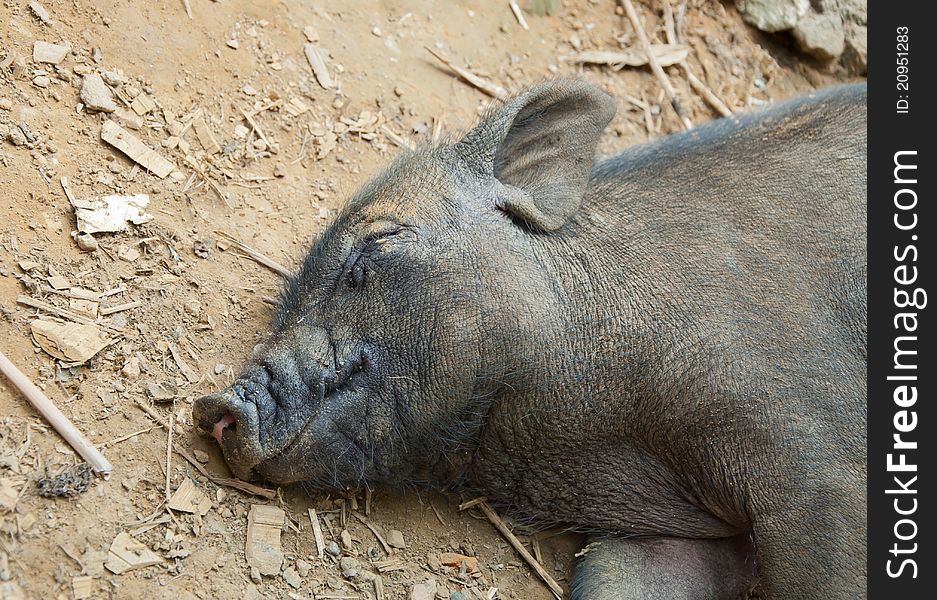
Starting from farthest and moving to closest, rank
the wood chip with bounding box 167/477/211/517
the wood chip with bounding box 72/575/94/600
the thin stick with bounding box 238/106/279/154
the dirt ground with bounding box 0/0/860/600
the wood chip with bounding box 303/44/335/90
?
the wood chip with bounding box 303/44/335/90, the thin stick with bounding box 238/106/279/154, the wood chip with bounding box 167/477/211/517, the dirt ground with bounding box 0/0/860/600, the wood chip with bounding box 72/575/94/600

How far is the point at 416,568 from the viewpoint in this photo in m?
3.87

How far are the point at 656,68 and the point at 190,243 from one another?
3.29 metres

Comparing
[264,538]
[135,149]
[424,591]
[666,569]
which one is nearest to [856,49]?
[666,569]

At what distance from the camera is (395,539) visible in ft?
12.9

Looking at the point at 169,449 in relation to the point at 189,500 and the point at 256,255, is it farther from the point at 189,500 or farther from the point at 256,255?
the point at 256,255

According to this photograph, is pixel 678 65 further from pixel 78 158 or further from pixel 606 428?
pixel 78 158

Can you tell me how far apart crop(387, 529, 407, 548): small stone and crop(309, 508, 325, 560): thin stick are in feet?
0.89

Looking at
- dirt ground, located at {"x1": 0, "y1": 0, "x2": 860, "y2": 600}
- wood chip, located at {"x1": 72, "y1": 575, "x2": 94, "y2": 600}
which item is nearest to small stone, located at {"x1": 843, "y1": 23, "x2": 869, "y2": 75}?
dirt ground, located at {"x1": 0, "y1": 0, "x2": 860, "y2": 600}

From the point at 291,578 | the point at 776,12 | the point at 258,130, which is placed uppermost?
the point at 776,12

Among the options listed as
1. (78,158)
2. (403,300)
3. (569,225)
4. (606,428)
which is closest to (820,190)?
(569,225)

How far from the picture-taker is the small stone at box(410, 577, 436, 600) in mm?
3752

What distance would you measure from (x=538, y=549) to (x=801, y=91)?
4082mm

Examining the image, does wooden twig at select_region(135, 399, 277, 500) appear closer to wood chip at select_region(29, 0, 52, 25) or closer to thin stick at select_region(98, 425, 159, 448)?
thin stick at select_region(98, 425, 159, 448)

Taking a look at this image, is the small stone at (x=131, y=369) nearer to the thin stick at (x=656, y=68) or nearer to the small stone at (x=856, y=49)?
the thin stick at (x=656, y=68)
